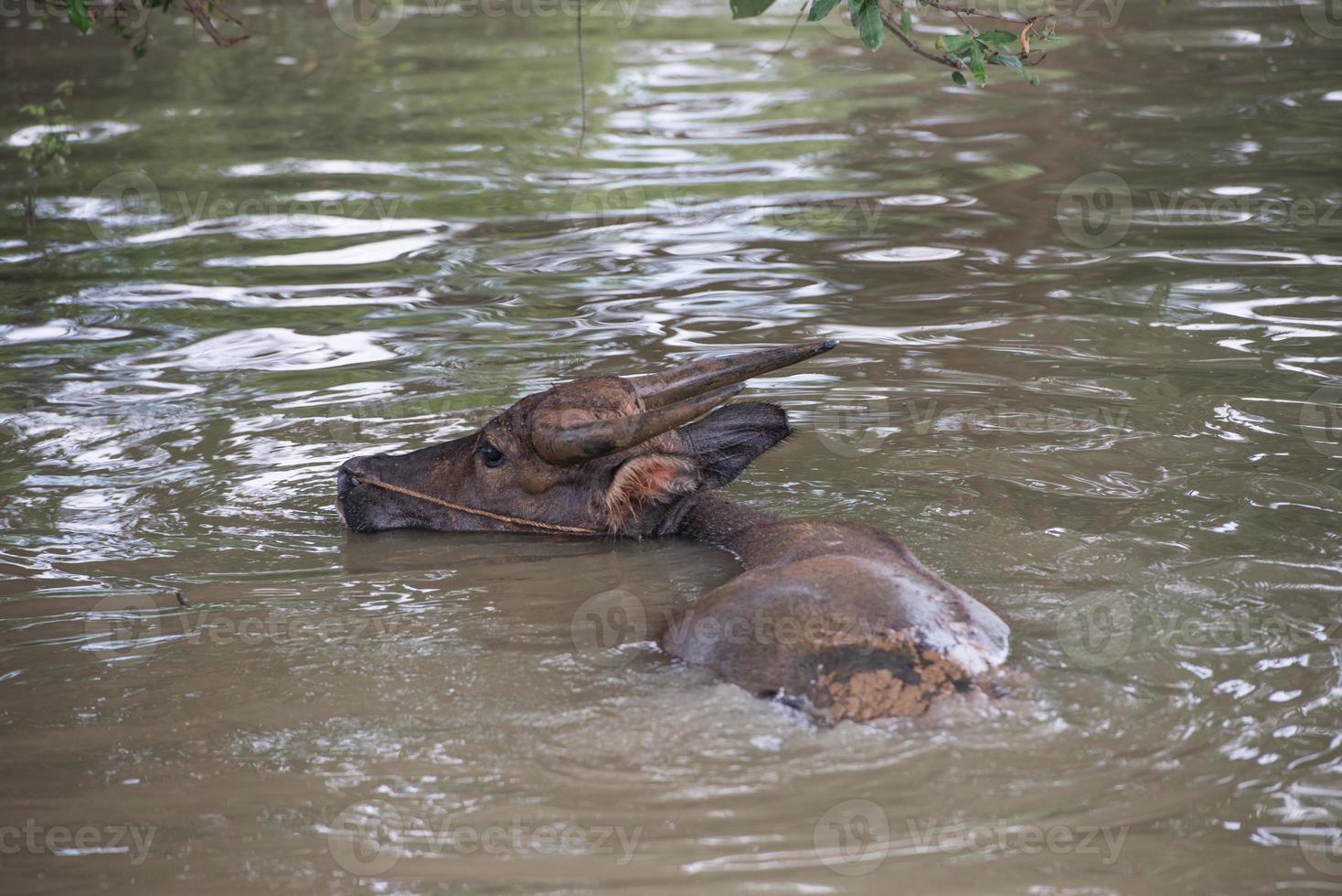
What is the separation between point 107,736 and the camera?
494 centimetres

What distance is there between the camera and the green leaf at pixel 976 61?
248 inches

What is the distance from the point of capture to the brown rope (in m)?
6.40

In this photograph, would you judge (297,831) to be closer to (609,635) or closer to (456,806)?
(456,806)

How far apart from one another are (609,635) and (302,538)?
6.31 ft

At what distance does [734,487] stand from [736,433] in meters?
0.73

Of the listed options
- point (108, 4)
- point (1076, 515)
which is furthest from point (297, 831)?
point (108, 4)
